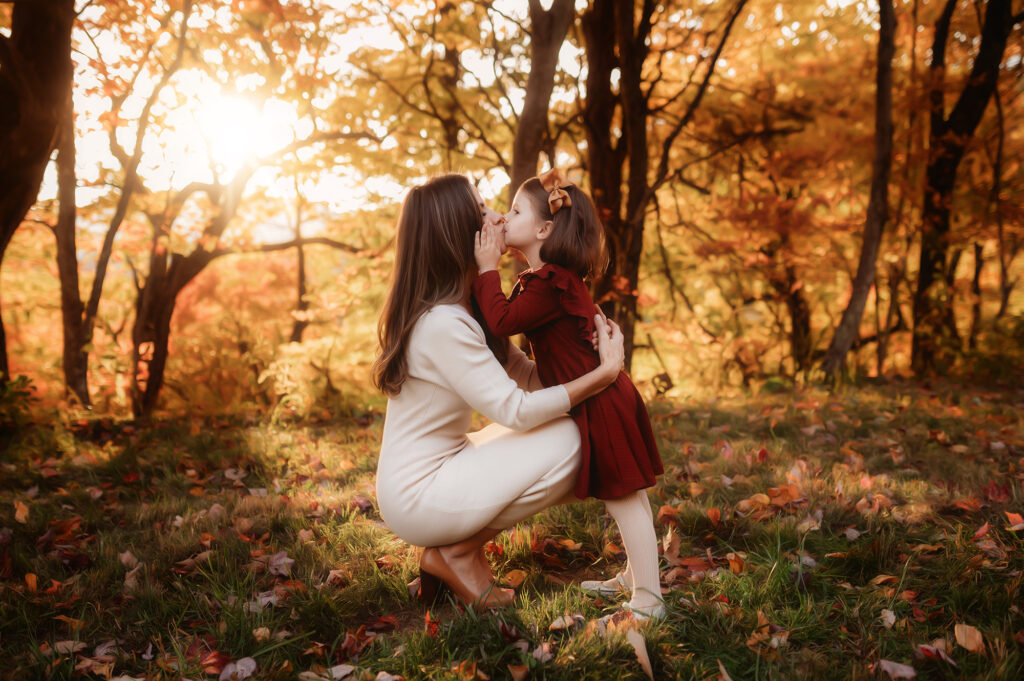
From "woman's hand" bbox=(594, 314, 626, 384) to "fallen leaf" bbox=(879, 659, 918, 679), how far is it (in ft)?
3.79

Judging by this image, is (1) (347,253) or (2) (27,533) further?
(1) (347,253)

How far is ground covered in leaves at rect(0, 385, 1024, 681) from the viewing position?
6.19 feet

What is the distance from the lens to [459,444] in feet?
7.86

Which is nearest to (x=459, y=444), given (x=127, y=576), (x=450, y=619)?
(x=450, y=619)

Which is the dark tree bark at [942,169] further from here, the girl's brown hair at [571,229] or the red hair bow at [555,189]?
the red hair bow at [555,189]

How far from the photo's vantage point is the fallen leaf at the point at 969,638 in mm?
1806

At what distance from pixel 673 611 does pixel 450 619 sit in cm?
77

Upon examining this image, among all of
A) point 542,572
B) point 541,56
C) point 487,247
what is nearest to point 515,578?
point 542,572

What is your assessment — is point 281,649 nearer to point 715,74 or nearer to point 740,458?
point 740,458

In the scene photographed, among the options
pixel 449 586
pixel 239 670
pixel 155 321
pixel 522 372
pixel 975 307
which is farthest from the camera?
pixel 975 307

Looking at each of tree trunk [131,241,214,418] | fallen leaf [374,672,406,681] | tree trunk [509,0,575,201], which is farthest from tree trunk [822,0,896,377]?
tree trunk [131,241,214,418]

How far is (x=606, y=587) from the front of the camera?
2.35 metres

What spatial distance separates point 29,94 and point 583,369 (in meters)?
3.99

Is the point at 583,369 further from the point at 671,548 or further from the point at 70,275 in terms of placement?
the point at 70,275
